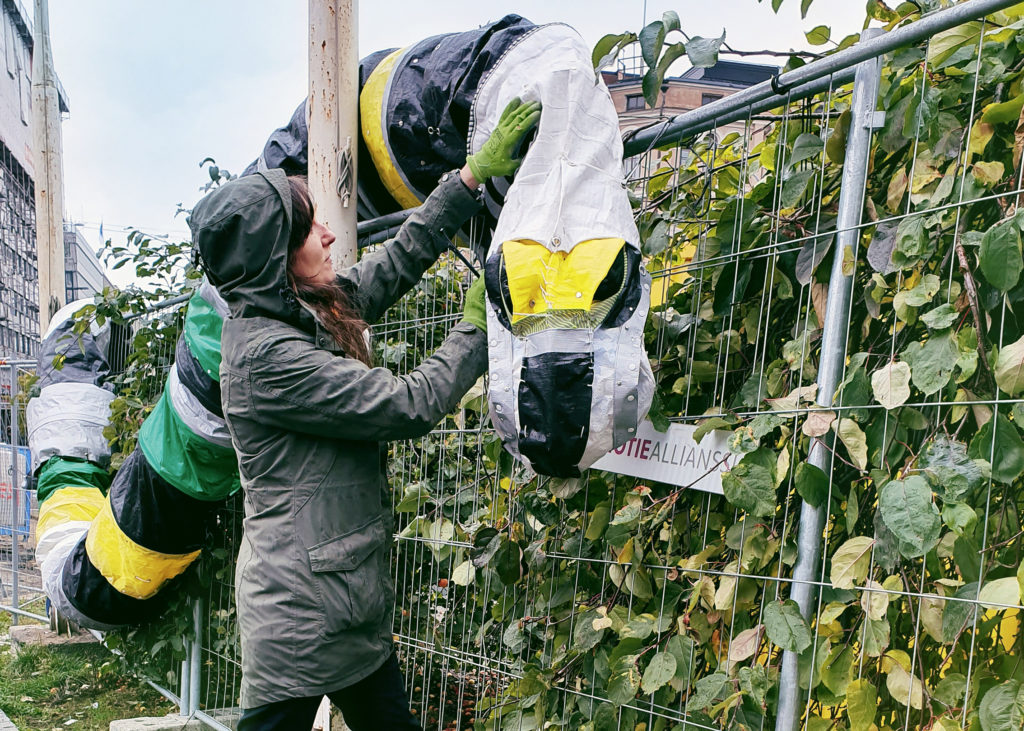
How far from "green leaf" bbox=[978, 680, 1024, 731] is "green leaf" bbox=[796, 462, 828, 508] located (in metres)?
0.44

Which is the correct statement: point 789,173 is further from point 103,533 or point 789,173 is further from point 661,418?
Answer: point 103,533

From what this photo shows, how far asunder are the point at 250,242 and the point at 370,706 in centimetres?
129

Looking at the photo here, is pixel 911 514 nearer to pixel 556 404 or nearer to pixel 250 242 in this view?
pixel 556 404

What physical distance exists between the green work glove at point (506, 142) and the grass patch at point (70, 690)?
4193 mm

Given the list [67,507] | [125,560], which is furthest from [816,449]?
[67,507]

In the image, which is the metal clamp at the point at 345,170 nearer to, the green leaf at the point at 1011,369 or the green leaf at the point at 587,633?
the green leaf at the point at 587,633

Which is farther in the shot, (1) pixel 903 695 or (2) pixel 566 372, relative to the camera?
(2) pixel 566 372

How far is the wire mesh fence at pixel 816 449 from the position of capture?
1.56m

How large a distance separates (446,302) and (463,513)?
727mm

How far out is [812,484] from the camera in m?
1.73

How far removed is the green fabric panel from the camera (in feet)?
15.9

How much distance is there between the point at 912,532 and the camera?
1.49 metres

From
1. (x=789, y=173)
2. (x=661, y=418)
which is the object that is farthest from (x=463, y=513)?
Result: (x=789, y=173)

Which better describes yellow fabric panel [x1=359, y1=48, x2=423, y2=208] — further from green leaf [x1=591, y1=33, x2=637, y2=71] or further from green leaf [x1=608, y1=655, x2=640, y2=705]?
green leaf [x1=608, y1=655, x2=640, y2=705]
